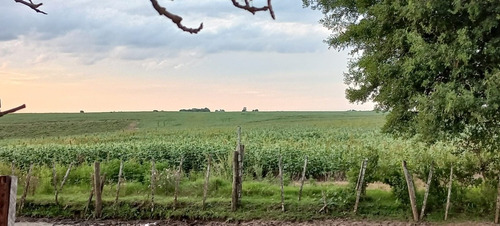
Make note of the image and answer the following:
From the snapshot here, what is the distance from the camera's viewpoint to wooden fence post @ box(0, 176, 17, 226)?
1.42 meters

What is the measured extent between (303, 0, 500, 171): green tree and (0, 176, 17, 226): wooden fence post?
10358mm

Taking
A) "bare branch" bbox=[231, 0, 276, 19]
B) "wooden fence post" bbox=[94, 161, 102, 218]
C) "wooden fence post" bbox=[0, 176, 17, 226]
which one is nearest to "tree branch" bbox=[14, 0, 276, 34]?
"bare branch" bbox=[231, 0, 276, 19]

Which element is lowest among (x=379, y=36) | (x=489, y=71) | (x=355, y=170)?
(x=355, y=170)

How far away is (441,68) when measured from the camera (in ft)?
38.0

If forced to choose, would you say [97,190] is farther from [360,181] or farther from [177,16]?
[177,16]

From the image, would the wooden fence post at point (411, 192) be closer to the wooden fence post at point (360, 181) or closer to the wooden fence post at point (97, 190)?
the wooden fence post at point (360, 181)

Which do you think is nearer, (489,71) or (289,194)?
(489,71)

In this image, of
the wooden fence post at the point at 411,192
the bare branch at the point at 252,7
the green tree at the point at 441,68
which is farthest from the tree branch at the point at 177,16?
the wooden fence post at the point at 411,192

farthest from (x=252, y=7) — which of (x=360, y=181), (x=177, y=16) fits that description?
(x=360, y=181)

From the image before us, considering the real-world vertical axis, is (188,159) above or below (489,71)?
below

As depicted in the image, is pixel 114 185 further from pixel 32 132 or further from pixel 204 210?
pixel 32 132

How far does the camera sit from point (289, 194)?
48.3 feet

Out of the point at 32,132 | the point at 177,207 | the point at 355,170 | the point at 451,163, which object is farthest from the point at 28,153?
the point at 32,132

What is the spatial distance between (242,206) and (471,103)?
6.67 meters
